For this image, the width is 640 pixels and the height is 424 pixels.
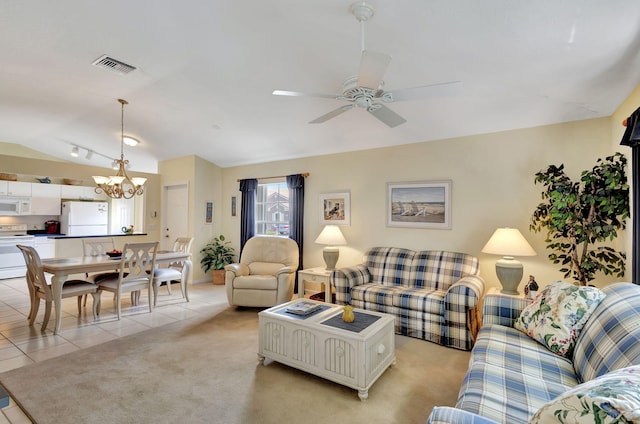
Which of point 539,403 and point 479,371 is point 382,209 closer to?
point 479,371

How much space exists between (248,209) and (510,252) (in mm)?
4491

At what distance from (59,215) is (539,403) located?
32.5 feet

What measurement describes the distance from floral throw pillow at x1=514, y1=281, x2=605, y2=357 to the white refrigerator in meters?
9.14

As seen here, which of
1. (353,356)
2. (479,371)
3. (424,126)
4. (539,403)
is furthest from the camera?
(424,126)

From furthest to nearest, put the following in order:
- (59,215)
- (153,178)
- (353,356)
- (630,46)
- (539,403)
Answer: (59,215), (153,178), (353,356), (630,46), (539,403)

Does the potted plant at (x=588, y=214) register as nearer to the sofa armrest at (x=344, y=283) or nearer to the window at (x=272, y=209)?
the sofa armrest at (x=344, y=283)

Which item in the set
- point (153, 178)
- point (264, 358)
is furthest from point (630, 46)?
point (153, 178)

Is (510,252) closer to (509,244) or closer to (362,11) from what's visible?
(509,244)

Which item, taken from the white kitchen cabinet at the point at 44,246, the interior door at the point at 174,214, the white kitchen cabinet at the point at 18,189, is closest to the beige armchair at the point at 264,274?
the interior door at the point at 174,214

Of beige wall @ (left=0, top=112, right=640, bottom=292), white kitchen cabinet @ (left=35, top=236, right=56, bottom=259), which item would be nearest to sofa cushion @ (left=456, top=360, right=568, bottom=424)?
beige wall @ (left=0, top=112, right=640, bottom=292)

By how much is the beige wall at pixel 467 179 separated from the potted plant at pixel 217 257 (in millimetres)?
1904

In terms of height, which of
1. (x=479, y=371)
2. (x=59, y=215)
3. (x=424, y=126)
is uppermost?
(x=424, y=126)

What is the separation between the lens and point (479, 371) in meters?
1.86

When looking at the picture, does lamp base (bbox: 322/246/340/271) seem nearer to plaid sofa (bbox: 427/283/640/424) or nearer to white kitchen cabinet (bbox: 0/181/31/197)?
plaid sofa (bbox: 427/283/640/424)
